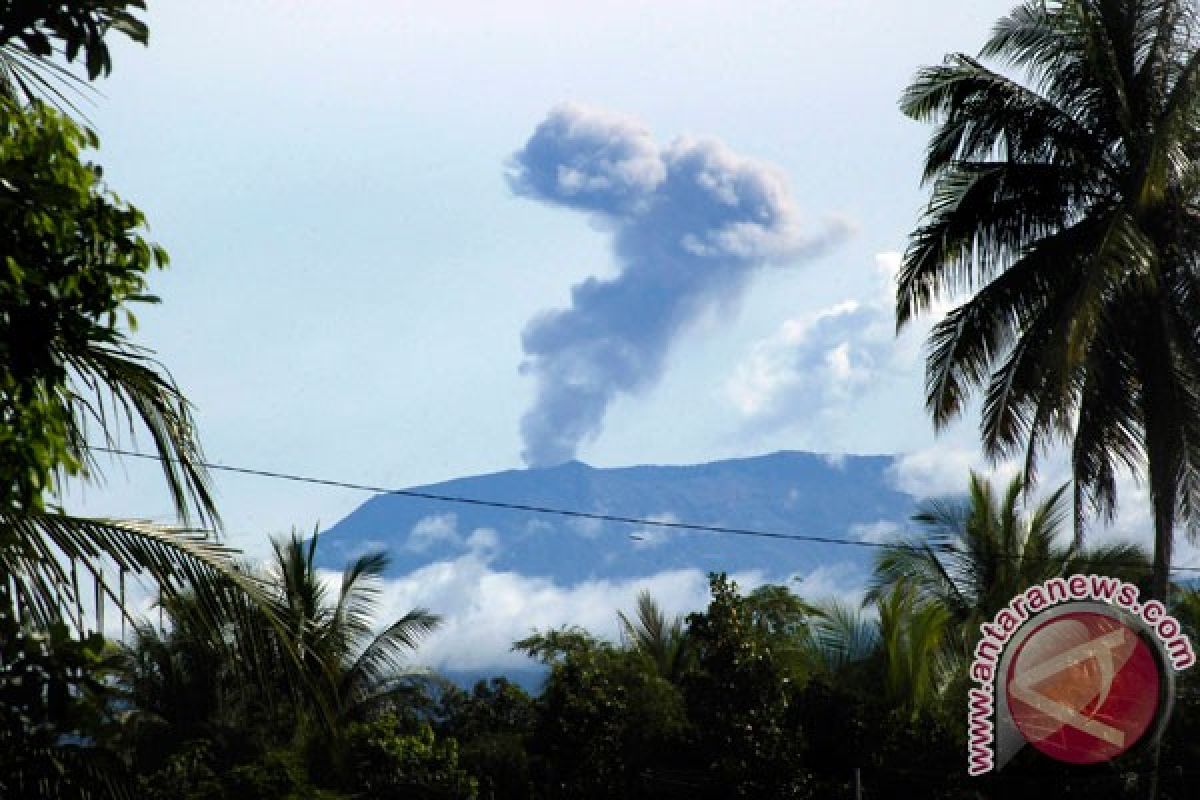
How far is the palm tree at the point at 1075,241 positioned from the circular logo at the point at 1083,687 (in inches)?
40.7

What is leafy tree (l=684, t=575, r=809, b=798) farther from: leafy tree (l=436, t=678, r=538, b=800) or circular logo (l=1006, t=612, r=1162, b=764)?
leafy tree (l=436, t=678, r=538, b=800)

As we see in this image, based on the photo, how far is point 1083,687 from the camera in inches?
758

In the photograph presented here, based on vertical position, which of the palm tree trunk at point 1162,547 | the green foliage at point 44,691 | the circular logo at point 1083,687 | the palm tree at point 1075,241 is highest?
the palm tree at point 1075,241

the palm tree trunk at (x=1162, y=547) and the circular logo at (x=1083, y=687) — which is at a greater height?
the palm tree trunk at (x=1162, y=547)

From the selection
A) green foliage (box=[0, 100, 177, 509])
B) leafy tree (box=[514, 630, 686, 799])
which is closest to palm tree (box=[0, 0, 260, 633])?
green foliage (box=[0, 100, 177, 509])

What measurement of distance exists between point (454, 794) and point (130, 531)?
16.4 metres

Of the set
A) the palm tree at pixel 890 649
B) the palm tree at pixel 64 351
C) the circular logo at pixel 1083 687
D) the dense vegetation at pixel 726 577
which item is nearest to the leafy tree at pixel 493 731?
the dense vegetation at pixel 726 577

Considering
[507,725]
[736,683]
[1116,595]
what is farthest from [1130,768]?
[507,725]

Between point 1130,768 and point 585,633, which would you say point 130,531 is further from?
point 585,633

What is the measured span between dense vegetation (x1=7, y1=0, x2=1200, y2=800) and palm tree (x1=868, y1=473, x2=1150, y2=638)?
0.05 metres

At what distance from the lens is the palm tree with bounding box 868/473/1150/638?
25.1 metres

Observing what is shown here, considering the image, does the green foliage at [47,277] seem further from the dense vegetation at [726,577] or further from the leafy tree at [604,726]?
the leafy tree at [604,726]

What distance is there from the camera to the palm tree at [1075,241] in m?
18.1

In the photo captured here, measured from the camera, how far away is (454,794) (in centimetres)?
2148
